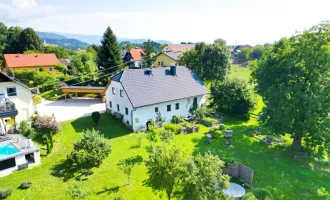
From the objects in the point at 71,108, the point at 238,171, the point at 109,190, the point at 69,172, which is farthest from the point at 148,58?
the point at 109,190

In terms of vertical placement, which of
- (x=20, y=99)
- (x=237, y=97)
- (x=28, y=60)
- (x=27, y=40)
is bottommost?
(x=237, y=97)

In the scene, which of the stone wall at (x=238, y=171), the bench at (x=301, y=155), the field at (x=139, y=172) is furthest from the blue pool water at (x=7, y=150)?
the bench at (x=301, y=155)

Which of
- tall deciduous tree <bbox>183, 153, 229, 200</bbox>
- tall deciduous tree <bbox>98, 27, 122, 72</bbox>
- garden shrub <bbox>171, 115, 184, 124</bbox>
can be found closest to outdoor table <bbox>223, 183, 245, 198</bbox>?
tall deciduous tree <bbox>183, 153, 229, 200</bbox>

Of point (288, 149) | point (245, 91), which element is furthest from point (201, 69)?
point (288, 149)

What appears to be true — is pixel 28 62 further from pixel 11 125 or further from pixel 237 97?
pixel 237 97

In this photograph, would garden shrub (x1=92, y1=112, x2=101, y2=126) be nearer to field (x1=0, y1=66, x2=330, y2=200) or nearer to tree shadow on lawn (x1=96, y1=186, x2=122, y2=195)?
field (x1=0, y1=66, x2=330, y2=200)

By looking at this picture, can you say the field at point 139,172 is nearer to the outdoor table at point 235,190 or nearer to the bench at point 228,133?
the bench at point 228,133
